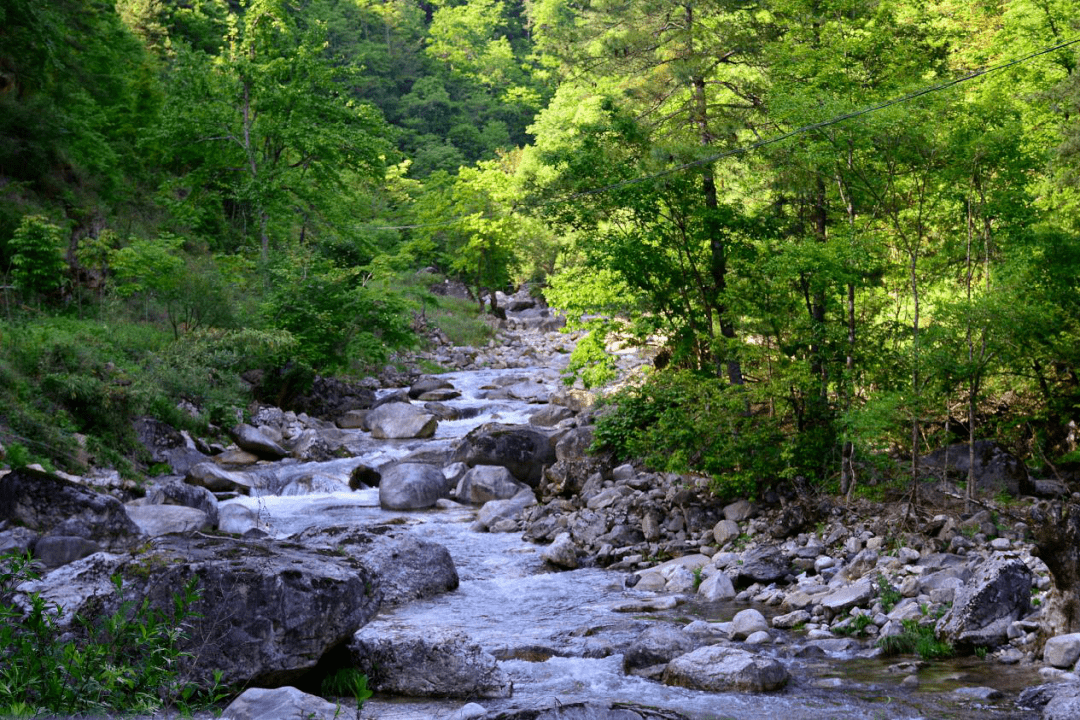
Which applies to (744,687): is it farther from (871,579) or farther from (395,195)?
(395,195)

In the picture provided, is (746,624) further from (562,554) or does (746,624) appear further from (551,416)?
(551,416)

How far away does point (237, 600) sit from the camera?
5.98 m

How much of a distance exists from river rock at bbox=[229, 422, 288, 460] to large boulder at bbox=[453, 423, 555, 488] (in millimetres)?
3864

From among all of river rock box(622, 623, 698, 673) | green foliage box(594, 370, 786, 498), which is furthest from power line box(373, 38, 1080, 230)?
river rock box(622, 623, 698, 673)

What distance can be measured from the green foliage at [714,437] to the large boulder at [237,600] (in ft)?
19.8

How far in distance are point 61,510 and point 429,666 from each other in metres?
5.60

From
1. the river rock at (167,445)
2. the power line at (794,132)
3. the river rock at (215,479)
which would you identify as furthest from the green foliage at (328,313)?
the power line at (794,132)

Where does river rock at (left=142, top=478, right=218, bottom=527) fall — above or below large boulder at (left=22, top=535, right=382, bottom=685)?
below

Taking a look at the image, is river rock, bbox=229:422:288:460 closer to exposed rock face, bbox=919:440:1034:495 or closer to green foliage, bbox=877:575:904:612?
exposed rock face, bbox=919:440:1034:495

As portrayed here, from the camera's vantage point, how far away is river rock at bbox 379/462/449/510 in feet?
47.9

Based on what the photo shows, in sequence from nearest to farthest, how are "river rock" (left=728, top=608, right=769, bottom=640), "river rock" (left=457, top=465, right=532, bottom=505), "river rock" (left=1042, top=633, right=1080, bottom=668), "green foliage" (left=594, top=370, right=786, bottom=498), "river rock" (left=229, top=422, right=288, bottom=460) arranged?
1. "river rock" (left=1042, top=633, right=1080, bottom=668)
2. "river rock" (left=728, top=608, right=769, bottom=640)
3. "green foliage" (left=594, top=370, right=786, bottom=498)
4. "river rock" (left=457, top=465, right=532, bottom=505)
5. "river rock" (left=229, top=422, right=288, bottom=460)

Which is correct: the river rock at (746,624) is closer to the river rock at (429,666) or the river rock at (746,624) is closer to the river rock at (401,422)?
the river rock at (429,666)

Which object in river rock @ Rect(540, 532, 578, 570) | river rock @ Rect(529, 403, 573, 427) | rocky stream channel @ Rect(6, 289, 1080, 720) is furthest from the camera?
river rock @ Rect(529, 403, 573, 427)

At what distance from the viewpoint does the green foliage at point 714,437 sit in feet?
37.2
